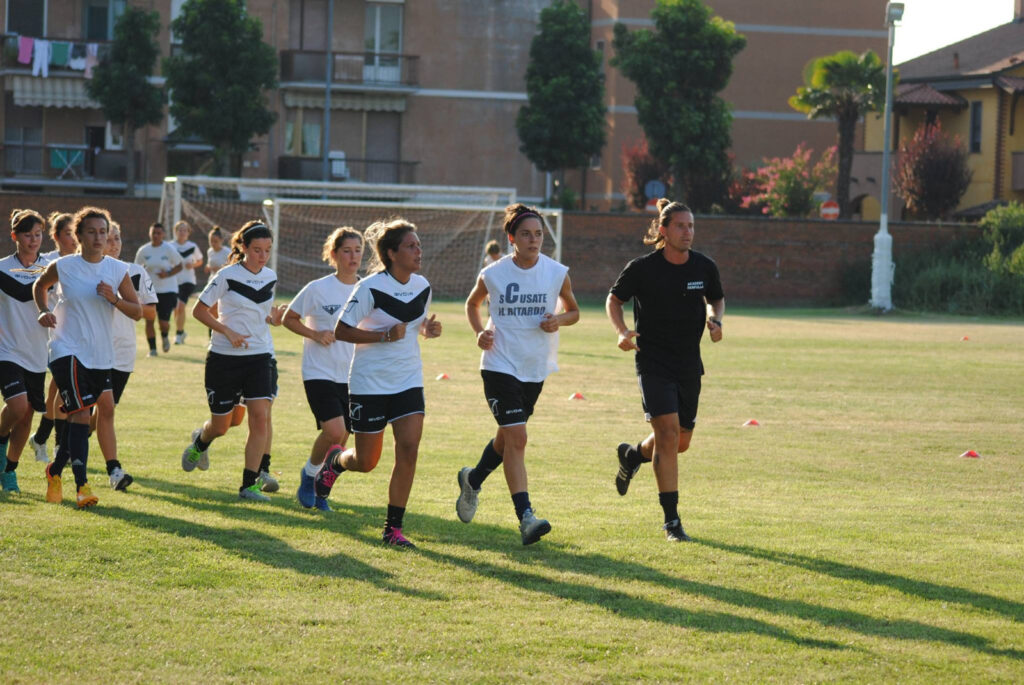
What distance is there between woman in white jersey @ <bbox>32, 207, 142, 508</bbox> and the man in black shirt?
3.21 m

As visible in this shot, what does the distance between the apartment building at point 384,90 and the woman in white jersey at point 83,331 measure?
3952 cm

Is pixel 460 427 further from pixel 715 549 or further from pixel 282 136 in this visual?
pixel 282 136

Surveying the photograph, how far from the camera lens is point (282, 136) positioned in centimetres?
5053

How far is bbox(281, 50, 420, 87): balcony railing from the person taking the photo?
4941 cm

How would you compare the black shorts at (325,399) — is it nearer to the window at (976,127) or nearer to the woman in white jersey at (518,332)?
the woman in white jersey at (518,332)

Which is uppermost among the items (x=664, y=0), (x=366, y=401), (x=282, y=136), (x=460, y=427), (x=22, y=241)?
(x=664, y=0)

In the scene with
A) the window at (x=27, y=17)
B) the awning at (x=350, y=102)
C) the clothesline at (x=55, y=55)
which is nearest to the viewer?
the clothesline at (x=55, y=55)

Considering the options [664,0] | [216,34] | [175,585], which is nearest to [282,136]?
[216,34]

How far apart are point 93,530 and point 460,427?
6057 millimetres

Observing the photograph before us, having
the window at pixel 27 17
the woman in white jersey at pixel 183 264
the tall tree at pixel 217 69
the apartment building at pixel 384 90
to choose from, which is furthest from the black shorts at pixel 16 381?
the window at pixel 27 17

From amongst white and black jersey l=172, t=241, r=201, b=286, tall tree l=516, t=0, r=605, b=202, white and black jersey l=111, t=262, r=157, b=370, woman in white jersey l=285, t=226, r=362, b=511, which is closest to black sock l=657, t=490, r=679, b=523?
woman in white jersey l=285, t=226, r=362, b=511

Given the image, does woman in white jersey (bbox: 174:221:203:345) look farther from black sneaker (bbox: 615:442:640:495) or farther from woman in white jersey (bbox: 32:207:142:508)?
black sneaker (bbox: 615:442:640:495)

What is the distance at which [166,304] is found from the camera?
21.0 m

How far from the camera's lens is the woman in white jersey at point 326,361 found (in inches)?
355
